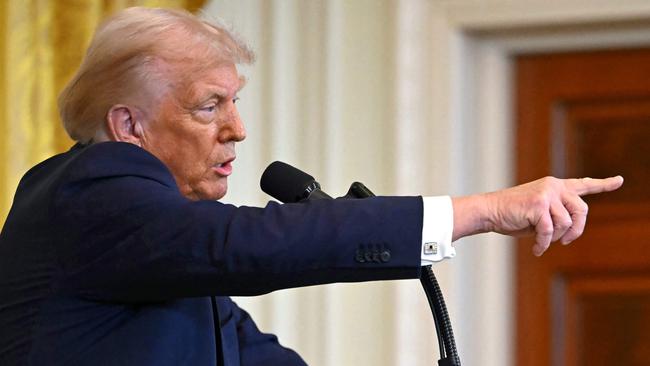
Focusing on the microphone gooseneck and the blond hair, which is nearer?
the microphone gooseneck

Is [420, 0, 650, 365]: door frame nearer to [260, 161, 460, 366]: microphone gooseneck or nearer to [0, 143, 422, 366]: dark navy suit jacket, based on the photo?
[260, 161, 460, 366]: microphone gooseneck

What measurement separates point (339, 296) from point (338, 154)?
34 centimetres

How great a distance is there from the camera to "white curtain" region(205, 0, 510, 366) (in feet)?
10.7

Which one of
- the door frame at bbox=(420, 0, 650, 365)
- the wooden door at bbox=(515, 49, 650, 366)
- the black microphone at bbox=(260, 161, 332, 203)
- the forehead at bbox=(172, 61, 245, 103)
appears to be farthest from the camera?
the wooden door at bbox=(515, 49, 650, 366)

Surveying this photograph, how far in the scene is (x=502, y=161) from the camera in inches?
135

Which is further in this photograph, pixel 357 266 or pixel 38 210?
pixel 38 210

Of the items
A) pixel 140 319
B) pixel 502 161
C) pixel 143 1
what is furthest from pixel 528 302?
pixel 140 319

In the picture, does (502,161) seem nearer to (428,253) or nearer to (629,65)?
(629,65)

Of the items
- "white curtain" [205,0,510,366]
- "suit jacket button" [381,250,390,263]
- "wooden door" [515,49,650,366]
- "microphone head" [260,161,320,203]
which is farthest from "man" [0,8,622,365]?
"wooden door" [515,49,650,366]

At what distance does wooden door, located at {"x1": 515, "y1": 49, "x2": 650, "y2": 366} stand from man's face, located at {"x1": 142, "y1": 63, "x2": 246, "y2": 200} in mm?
1455

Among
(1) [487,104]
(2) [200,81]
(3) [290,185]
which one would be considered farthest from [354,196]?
(1) [487,104]

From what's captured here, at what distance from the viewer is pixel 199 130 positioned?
2092 millimetres

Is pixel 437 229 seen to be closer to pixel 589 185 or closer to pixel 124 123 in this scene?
pixel 589 185

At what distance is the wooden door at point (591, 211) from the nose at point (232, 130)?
145cm
